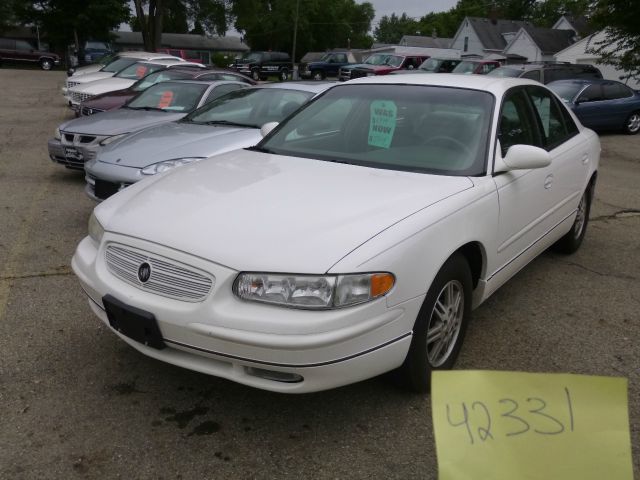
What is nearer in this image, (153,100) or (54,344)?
(54,344)

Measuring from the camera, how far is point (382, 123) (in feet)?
12.6

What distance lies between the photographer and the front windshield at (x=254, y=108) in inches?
264

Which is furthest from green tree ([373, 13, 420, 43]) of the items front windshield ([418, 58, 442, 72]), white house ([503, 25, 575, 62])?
front windshield ([418, 58, 442, 72])

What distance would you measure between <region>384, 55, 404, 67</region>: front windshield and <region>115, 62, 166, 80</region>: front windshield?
46.7 ft

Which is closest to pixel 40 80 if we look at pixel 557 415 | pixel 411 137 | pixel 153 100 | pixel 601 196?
pixel 153 100

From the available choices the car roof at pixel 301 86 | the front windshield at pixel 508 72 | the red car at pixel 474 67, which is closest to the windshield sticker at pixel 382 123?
the car roof at pixel 301 86

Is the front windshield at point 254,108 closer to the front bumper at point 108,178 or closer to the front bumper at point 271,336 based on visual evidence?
the front bumper at point 108,178

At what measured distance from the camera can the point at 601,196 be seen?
26.2 feet

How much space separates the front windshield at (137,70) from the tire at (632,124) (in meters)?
11.1

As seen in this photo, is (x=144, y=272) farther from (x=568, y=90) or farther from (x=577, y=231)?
(x=568, y=90)

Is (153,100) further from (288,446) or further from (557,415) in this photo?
(557,415)

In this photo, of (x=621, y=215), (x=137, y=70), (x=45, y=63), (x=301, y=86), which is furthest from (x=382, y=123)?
(x=45, y=63)

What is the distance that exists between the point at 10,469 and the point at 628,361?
3204mm

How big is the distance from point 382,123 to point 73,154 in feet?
15.6
